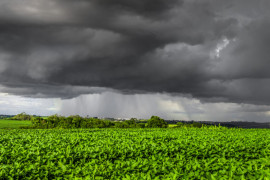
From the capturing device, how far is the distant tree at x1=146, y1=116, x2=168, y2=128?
43116mm

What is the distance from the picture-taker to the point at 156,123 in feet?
143

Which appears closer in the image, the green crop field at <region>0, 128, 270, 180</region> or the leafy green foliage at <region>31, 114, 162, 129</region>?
the green crop field at <region>0, 128, 270, 180</region>

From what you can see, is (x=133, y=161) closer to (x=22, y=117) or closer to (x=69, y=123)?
(x=69, y=123)

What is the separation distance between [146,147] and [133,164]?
4.18m

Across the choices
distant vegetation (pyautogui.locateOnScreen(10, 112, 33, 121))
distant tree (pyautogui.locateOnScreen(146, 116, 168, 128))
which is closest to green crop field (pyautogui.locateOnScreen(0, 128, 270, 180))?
distant tree (pyautogui.locateOnScreen(146, 116, 168, 128))

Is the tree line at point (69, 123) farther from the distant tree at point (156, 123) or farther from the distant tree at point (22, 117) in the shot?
the distant tree at point (22, 117)

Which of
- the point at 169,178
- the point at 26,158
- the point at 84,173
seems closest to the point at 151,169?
the point at 169,178

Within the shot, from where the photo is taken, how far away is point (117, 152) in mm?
10625

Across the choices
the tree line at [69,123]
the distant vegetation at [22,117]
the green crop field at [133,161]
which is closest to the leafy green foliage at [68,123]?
the tree line at [69,123]

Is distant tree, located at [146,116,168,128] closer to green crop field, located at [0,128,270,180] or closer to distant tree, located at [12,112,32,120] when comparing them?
green crop field, located at [0,128,270,180]

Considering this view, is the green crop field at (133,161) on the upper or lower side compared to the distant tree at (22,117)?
upper

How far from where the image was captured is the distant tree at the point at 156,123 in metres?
43.1

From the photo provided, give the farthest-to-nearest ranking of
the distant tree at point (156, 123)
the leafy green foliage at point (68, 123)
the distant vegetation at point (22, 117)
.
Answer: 1. the distant vegetation at point (22, 117)
2. the distant tree at point (156, 123)
3. the leafy green foliage at point (68, 123)

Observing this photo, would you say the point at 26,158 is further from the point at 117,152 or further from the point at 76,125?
the point at 76,125
